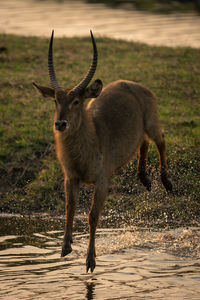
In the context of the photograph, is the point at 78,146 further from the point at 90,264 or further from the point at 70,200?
the point at 90,264

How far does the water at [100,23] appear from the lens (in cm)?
1655

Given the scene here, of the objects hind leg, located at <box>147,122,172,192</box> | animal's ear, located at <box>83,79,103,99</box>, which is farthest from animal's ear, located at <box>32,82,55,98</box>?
hind leg, located at <box>147,122,172,192</box>

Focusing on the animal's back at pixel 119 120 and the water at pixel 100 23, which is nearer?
the animal's back at pixel 119 120

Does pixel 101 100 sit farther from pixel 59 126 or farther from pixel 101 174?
pixel 59 126

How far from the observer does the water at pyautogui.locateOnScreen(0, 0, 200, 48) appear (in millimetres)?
16547

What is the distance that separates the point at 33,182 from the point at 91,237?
2524 millimetres

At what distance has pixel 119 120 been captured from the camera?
6684mm

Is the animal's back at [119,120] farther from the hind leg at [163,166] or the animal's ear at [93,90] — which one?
the animal's ear at [93,90]

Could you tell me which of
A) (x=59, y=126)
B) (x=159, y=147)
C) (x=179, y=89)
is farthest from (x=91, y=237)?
(x=179, y=89)

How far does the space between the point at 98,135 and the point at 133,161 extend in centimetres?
209

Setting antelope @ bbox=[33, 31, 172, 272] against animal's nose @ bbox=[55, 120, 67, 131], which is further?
antelope @ bbox=[33, 31, 172, 272]

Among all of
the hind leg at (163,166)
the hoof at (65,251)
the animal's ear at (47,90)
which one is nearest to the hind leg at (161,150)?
the hind leg at (163,166)

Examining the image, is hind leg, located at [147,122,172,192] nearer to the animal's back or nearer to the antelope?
the antelope

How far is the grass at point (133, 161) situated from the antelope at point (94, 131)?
0.88m
